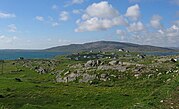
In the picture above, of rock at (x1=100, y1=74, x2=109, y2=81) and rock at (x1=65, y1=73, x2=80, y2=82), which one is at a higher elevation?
rock at (x1=100, y1=74, x2=109, y2=81)

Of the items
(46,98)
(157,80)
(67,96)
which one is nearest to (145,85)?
(157,80)

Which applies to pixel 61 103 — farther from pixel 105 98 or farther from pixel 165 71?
pixel 165 71

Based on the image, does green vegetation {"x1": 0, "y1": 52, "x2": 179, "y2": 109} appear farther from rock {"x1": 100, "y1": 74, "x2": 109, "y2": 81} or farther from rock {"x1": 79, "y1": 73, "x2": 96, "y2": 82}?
rock {"x1": 79, "y1": 73, "x2": 96, "y2": 82}

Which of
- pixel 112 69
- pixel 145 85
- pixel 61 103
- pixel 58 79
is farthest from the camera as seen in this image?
pixel 58 79

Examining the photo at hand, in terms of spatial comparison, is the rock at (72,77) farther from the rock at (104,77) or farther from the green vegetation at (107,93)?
the rock at (104,77)

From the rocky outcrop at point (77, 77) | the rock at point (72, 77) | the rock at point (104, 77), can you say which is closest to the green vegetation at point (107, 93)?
the rock at point (104, 77)

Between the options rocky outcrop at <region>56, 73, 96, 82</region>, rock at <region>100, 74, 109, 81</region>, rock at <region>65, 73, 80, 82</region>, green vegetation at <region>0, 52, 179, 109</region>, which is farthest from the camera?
rock at <region>65, 73, 80, 82</region>

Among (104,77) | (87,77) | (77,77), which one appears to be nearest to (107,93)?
(104,77)

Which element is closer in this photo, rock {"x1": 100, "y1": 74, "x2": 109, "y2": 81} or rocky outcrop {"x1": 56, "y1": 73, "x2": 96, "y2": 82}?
rock {"x1": 100, "y1": 74, "x2": 109, "y2": 81}

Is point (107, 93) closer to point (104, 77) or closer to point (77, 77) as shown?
point (104, 77)

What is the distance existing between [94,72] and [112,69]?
6.22m

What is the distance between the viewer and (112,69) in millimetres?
94625

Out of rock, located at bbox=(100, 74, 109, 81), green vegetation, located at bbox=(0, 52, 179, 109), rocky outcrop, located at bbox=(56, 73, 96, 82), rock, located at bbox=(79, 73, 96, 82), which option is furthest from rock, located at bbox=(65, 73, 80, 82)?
rock, located at bbox=(100, 74, 109, 81)

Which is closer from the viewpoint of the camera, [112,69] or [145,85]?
[145,85]
